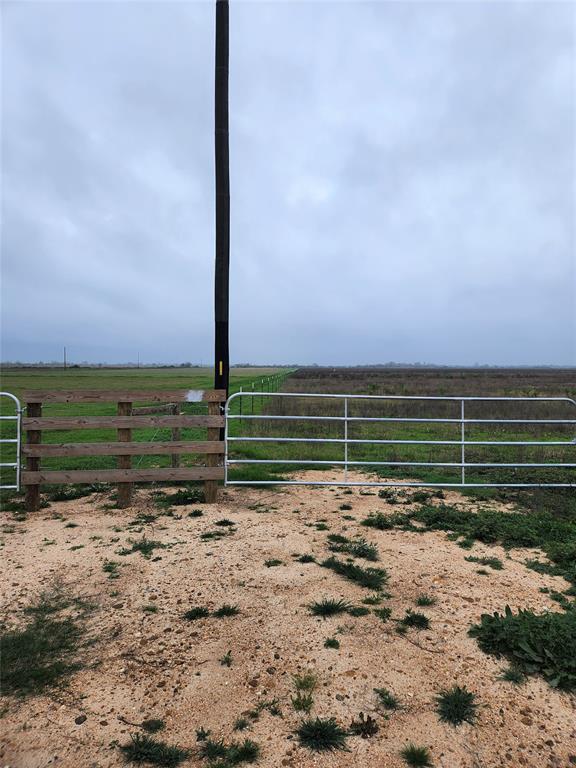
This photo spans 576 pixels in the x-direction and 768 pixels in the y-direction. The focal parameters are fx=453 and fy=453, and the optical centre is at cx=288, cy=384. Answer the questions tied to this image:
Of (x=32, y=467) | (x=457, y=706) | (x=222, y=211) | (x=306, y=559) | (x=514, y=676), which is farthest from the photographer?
(x=222, y=211)

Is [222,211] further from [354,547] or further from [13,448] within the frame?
[13,448]

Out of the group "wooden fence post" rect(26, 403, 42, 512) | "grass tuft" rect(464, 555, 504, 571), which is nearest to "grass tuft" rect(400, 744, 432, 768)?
"grass tuft" rect(464, 555, 504, 571)

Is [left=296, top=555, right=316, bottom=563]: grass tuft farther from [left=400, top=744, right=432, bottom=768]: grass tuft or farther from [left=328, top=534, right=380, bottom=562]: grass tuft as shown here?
[left=400, top=744, right=432, bottom=768]: grass tuft

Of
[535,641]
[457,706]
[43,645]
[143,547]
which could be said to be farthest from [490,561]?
[43,645]

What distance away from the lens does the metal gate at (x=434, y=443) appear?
245 inches

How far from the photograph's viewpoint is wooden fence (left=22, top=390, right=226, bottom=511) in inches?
213

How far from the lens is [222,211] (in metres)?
6.70

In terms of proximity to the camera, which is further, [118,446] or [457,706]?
[118,446]

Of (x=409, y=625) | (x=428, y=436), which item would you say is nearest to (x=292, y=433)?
(x=428, y=436)

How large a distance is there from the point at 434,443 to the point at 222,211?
14.9 feet

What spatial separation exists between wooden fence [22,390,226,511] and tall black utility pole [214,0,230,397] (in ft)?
3.37

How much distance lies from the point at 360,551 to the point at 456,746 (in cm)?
213

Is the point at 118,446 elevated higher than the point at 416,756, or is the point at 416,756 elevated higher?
the point at 118,446

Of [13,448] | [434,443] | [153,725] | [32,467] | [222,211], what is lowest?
[13,448]
